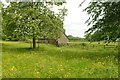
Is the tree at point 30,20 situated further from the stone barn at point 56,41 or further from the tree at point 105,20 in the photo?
the stone barn at point 56,41

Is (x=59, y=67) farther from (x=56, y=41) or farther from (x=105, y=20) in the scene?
(x=56, y=41)

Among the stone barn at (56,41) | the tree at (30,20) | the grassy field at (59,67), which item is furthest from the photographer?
the stone barn at (56,41)

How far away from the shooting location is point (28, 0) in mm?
42344

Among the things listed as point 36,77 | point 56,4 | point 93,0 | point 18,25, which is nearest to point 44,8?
point 56,4

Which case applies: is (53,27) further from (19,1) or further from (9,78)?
(9,78)

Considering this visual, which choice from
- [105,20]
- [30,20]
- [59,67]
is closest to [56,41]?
[30,20]

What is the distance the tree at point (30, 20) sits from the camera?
4066cm

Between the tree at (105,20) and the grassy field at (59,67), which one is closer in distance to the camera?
the grassy field at (59,67)

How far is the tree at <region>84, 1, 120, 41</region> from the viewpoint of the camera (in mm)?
25219

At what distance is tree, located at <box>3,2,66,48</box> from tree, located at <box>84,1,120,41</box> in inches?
422

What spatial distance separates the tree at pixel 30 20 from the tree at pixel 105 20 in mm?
10721

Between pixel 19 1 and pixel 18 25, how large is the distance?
12.5 ft

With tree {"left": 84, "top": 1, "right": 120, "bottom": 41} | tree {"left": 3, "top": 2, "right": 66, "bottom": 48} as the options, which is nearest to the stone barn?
tree {"left": 3, "top": 2, "right": 66, "bottom": 48}

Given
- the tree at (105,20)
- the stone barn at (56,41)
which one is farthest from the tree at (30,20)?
the stone barn at (56,41)
